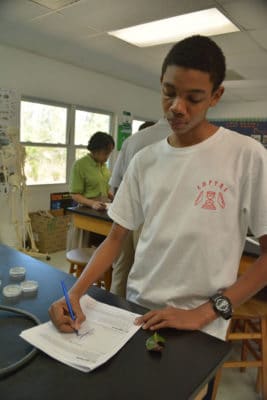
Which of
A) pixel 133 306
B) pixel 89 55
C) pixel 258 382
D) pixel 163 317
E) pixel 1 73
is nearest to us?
pixel 163 317

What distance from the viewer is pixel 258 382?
1870 mm

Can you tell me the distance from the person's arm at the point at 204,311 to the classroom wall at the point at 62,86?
3.92m

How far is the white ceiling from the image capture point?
2.62m

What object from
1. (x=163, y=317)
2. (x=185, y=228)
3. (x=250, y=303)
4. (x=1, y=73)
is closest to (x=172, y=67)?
(x=185, y=228)

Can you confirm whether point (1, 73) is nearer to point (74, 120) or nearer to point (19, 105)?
point (19, 105)

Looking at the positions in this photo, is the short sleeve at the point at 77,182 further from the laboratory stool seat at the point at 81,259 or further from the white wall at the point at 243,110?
the white wall at the point at 243,110

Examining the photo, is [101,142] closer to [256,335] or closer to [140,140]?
[140,140]

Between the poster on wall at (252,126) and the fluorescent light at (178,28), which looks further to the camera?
the poster on wall at (252,126)

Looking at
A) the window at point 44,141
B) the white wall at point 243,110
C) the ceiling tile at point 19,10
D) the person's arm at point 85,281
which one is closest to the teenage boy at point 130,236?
the person's arm at point 85,281

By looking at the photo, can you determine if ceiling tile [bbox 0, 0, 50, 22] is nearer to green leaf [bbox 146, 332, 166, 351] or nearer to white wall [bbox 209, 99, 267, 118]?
green leaf [bbox 146, 332, 166, 351]

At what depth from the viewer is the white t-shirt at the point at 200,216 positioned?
81 centimetres

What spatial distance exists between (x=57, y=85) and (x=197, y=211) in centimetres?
419

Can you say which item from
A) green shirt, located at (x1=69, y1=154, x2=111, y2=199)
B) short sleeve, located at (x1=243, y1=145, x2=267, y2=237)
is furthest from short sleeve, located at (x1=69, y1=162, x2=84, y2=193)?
short sleeve, located at (x1=243, y1=145, x2=267, y2=237)

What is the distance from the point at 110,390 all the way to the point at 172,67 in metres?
0.72
